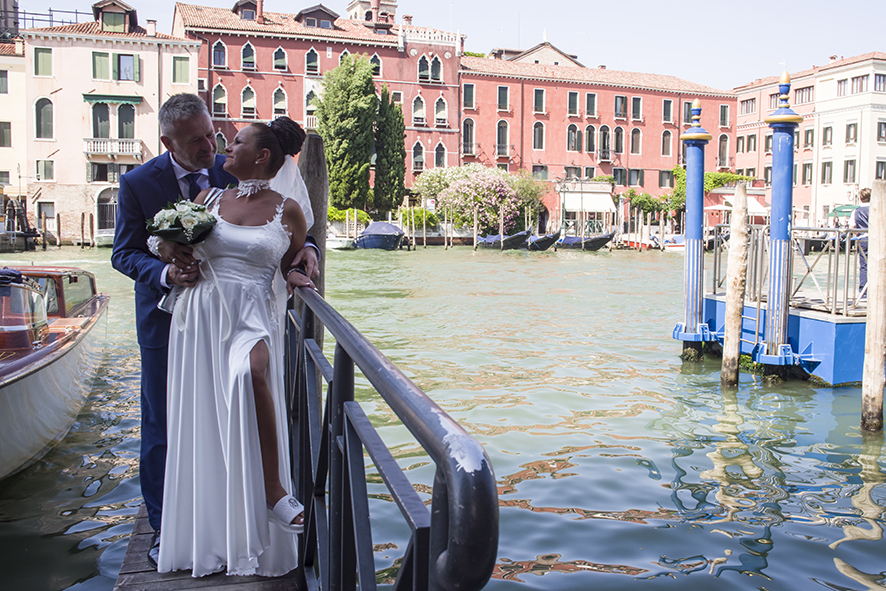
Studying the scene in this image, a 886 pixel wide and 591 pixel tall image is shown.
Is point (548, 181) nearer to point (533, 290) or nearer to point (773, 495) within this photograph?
point (533, 290)

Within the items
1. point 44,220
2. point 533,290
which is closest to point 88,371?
point 533,290

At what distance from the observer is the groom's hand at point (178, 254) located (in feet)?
7.55

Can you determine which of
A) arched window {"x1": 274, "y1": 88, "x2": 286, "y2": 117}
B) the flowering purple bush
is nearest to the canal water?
the flowering purple bush

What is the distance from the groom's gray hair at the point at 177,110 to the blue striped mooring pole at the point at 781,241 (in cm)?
625

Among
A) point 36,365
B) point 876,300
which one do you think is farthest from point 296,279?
point 876,300

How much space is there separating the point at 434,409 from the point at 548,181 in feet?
144

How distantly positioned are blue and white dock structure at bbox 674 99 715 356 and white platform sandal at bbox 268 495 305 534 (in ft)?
23.1

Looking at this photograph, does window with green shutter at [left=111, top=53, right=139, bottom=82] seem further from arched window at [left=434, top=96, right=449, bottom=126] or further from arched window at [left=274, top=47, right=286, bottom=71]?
arched window at [left=434, top=96, right=449, bottom=126]

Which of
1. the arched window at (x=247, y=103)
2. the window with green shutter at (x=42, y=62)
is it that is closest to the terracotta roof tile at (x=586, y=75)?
the arched window at (x=247, y=103)

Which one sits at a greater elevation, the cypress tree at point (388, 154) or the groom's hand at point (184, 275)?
the cypress tree at point (388, 154)

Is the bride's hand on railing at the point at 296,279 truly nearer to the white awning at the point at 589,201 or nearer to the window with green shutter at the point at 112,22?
the window with green shutter at the point at 112,22

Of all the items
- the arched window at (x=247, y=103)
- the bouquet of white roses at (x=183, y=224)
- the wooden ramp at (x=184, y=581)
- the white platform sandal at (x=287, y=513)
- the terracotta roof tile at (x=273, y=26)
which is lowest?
the wooden ramp at (x=184, y=581)

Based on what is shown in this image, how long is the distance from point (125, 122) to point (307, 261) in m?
36.4

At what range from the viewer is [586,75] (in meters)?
45.6
